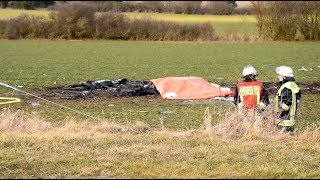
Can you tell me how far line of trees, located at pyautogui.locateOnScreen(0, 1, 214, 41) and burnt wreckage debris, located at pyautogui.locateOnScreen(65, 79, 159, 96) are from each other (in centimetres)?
3724

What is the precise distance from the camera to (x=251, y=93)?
32.7ft

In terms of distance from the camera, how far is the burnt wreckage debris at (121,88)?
54.6ft

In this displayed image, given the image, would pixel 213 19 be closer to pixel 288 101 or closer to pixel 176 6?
pixel 176 6

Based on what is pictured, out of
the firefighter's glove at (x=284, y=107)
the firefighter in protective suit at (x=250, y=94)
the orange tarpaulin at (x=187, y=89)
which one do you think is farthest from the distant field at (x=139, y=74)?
the firefighter's glove at (x=284, y=107)

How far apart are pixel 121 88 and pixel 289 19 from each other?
A: 3850 cm

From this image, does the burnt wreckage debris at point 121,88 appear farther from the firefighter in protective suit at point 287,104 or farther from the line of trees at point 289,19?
the line of trees at point 289,19

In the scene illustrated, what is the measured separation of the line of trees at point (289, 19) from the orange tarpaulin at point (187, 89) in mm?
38293

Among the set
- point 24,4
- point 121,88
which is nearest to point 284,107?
point 121,88

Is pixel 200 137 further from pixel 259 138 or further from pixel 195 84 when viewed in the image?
pixel 195 84

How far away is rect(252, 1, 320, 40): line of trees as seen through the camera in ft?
173

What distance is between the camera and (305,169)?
6523 millimetres

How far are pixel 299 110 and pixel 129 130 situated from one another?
6.25 metres

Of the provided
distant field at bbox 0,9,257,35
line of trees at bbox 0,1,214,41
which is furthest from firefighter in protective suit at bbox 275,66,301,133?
distant field at bbox 0,9,257,35

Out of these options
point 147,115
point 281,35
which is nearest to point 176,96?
point 147,115
